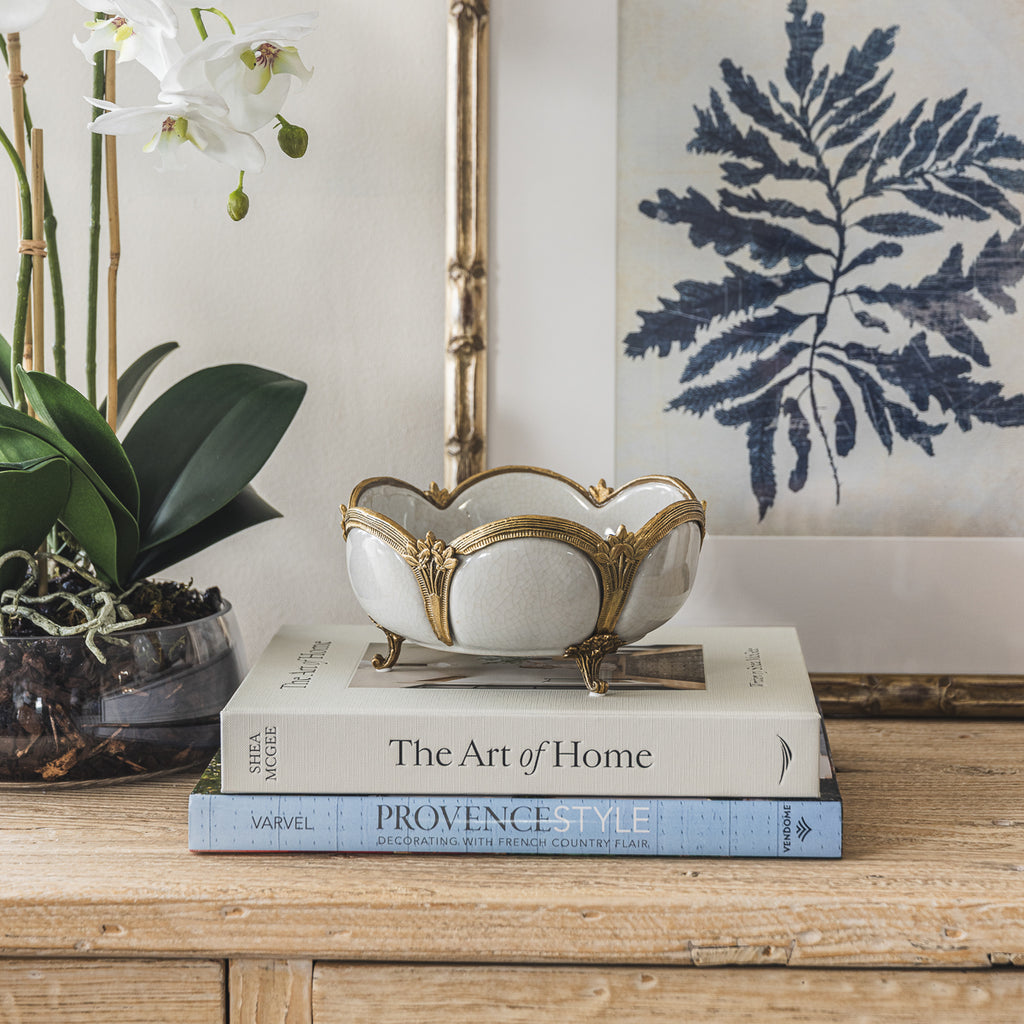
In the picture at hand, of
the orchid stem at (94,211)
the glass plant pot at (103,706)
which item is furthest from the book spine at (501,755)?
the orchid stem at (94,211)

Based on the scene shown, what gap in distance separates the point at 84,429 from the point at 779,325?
0.50 m

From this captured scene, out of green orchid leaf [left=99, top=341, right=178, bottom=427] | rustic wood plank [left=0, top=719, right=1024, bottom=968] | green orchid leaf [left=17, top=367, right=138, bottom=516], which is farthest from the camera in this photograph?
green orchid leaf [left=99, top=341, right=178, bottom=427]

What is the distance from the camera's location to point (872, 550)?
758 millimetres

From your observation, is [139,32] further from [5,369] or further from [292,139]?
[5,369]

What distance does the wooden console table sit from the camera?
1.49ft

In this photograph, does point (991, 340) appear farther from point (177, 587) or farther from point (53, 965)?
point (53, 965)

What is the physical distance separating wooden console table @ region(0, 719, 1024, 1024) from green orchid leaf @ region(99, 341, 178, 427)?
325 millimetres

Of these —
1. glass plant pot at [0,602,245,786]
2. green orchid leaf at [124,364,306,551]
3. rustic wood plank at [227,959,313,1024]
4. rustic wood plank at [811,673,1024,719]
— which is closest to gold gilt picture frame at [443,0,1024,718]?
rustic wood plank at [811,673,1024,719]

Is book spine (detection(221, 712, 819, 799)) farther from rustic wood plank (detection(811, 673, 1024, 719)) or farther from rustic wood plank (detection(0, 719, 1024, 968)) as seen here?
rustic wood plank (detection(811, 673, 1024, 719))

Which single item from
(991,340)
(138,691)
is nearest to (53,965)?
(138,691)

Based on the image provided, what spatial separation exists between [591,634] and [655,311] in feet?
1.07

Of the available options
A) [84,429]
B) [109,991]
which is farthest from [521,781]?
[84,429]

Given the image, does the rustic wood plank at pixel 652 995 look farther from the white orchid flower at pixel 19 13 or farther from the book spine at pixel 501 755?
the white orchid flower at pixel 19 13

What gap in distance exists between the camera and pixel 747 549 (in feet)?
2.51
